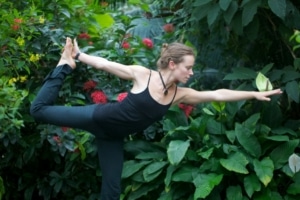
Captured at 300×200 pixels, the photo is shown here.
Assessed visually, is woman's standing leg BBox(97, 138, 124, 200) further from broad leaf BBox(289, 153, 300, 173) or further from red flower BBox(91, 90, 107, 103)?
broad leaf BBox(289, 153, 300, 173)

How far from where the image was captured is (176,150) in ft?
14.8

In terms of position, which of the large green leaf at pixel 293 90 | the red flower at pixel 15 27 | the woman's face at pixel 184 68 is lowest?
the large green leaf at pixel 293 90

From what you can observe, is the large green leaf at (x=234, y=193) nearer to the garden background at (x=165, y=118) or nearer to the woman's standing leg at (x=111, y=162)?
the garden background at (x=165, y=118)

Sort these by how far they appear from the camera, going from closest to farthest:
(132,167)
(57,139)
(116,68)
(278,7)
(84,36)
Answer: (116,68) → (278,7) → (57,139) → (132,167) → (84,36)

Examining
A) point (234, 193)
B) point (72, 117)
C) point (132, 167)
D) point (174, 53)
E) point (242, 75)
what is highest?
point (174, 53)

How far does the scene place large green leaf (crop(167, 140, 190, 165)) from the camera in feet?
14.5

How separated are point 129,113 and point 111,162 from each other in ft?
1.34

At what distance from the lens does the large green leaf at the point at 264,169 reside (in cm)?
423

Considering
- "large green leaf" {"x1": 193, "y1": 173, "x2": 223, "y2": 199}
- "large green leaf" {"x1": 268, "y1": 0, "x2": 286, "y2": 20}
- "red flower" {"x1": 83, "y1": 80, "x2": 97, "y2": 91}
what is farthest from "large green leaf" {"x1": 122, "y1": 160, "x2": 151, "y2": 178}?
"large green leaf" {"x1": 268, "y1": 0, "x2": 286, "y2": 20}

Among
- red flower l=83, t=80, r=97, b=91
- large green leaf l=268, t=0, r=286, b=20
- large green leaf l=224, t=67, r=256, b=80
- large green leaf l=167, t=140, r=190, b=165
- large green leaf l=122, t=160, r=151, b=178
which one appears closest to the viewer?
large green leaf l=268, t=0, r=286, b=20

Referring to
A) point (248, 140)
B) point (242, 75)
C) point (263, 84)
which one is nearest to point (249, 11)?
point (263, 84)

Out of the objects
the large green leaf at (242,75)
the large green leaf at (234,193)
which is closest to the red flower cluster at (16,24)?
the large green leaf at (242,75)

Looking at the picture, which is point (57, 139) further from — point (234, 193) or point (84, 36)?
point (234, 193)

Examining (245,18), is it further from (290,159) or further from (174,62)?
(290,159)
